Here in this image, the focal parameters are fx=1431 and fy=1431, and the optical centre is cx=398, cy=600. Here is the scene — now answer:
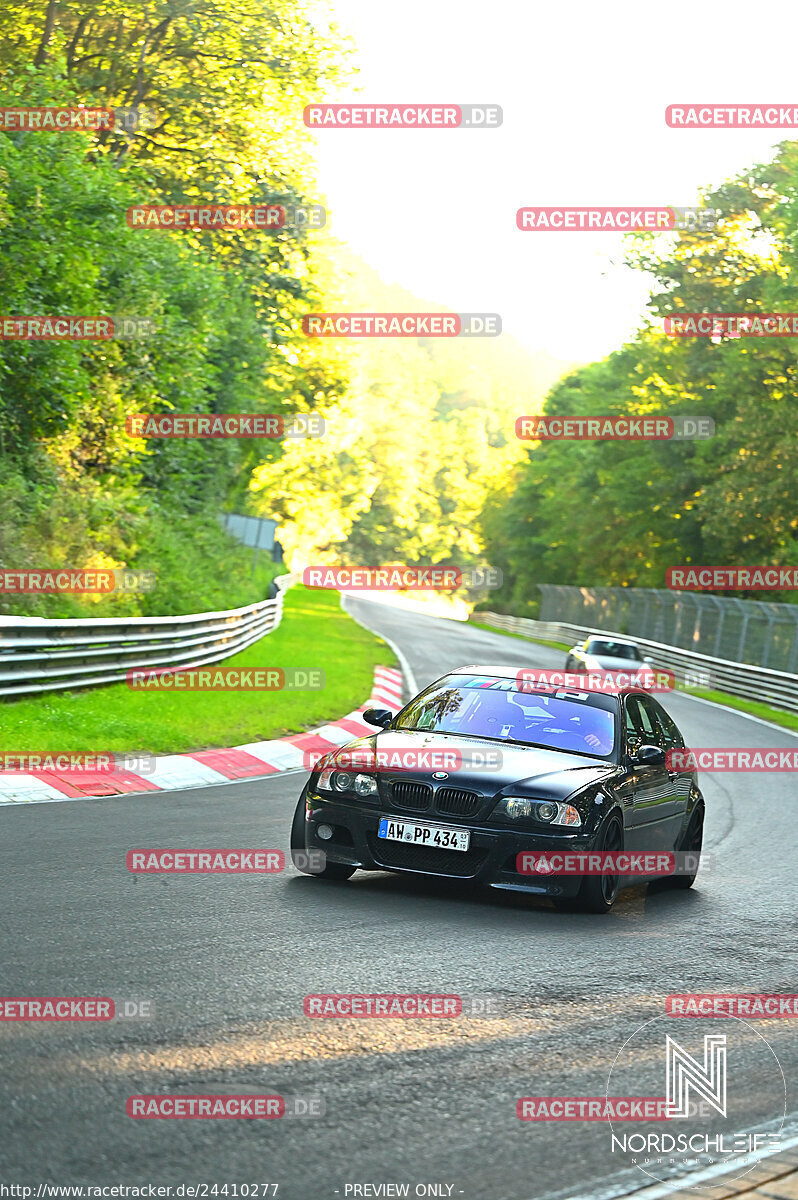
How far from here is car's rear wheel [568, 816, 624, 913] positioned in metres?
8.63

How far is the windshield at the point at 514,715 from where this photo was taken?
9.56 metres

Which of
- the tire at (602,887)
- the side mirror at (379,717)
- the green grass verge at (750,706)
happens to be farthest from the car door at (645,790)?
the green grass verge at (750,706)

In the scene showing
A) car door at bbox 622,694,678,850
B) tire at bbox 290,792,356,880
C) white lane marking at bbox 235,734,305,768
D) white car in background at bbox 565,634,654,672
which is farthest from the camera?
white car in background at bbox 565,634,654,672

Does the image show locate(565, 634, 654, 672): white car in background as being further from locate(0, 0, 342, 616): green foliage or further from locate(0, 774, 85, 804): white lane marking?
locate(0, 774, 85, 804): white lane marking

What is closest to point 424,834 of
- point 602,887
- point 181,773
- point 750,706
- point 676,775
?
point 602,887

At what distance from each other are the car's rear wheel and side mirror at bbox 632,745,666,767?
0.65 metres

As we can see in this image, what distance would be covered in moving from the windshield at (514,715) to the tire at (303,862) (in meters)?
1.12

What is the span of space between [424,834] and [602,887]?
1163 mm

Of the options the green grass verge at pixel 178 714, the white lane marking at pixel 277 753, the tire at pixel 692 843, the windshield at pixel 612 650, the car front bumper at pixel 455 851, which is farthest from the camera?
the windshield at pixel 612 650

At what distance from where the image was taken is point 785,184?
4566 centimetres

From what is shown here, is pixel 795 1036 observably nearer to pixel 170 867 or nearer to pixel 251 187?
pixel 170 867

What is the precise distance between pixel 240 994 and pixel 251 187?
98.9 feet

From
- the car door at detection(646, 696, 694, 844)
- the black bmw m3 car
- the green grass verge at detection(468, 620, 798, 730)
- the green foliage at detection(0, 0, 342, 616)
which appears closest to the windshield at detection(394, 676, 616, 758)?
the black bmw m3 car

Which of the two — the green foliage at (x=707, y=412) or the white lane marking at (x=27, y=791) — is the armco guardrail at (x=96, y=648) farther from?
the green foliage at (x=707, y=412)
